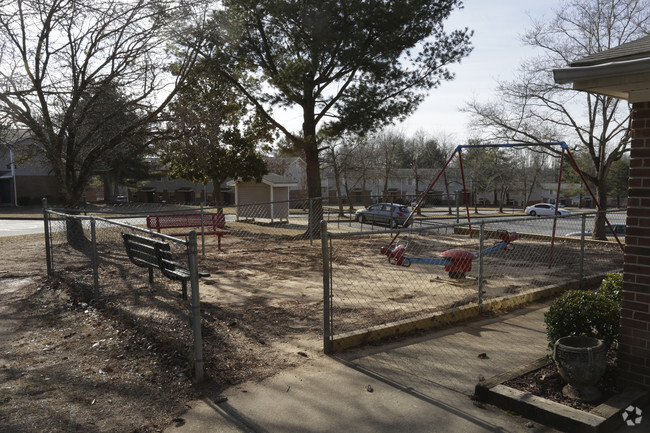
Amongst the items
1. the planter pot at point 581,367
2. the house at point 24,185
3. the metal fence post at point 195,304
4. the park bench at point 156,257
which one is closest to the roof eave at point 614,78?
the planter pot at point 581,367

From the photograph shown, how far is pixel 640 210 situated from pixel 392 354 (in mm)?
2658

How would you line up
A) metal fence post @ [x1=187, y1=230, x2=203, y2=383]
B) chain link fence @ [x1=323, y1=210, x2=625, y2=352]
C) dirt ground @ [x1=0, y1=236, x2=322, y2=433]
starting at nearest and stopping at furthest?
dirt ground @ [x1=0, y1=236, x2=322, y2=433], metal fence post @ [x1=187, y1=230, x2=203, y2=383], chain link fence @ [x1=323, y1=210, x2=625, y2=352]

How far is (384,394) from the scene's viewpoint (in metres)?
4.10

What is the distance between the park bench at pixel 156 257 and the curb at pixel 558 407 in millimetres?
3358

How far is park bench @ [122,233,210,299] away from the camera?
5766 mm

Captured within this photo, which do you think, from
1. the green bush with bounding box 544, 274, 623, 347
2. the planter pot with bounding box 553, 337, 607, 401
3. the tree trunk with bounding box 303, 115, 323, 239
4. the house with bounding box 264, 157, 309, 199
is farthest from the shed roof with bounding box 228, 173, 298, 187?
the planter pot with bounding box 553, 337, 607, 401

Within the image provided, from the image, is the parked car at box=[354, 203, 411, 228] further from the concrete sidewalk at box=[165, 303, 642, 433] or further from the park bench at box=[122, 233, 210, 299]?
the concrete sidewalk at box=[165, 303, 642, 433]

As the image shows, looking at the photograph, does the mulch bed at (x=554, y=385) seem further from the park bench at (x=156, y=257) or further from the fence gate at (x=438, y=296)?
the park bench at (x=156, y=257)

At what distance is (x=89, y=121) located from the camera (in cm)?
1453

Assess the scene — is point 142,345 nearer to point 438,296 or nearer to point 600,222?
point 438,296

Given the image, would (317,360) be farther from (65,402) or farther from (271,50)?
(271,50)

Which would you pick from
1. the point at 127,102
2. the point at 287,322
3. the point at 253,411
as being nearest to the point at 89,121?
the point at 127,102

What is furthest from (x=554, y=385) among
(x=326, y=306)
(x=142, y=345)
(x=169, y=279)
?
Result: (x=169, y=279)

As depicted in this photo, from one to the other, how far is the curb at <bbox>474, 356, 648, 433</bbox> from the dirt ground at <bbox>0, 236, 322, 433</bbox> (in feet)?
6.08
